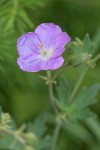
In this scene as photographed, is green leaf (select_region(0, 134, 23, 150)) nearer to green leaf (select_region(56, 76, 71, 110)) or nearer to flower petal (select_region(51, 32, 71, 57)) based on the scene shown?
green leaf (select_region(56, 76, 71, 110))

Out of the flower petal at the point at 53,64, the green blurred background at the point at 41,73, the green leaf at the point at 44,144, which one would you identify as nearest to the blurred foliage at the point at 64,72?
the green blurred background at the point at 41,73

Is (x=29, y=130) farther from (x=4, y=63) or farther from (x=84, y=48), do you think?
(x=84, y=48)

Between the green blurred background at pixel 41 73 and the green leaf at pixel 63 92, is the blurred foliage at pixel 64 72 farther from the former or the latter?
the green leaf at pixel 63 92

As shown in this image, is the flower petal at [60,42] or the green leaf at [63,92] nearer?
the flower petal at [60,42]

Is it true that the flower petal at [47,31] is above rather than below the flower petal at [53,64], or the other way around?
above

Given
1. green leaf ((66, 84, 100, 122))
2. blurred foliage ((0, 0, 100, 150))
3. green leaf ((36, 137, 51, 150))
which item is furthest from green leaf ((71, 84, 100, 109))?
blurred foliage ((0, 0, 100, 150))

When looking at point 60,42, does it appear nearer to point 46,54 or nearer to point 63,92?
point 46,54

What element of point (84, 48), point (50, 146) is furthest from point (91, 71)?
point (84, 48)
